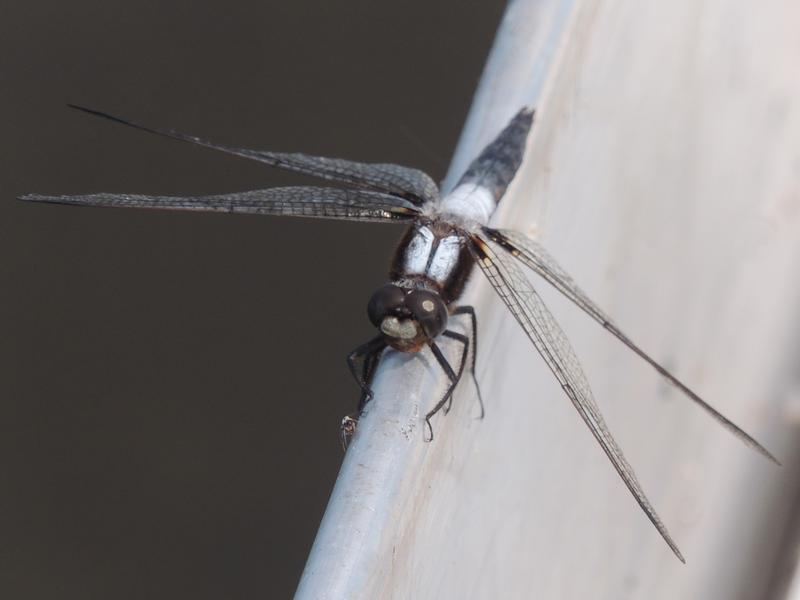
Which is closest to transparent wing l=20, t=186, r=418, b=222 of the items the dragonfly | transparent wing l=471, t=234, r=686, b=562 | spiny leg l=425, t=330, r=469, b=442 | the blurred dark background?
Answer: the dragonfly

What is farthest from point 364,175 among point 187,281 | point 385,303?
point 187,281

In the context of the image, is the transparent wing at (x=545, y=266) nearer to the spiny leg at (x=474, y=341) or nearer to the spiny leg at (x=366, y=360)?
the spiny leg at (x=474, y=341)

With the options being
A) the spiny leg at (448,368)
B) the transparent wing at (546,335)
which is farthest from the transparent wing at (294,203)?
the spiny leg at (448,368)

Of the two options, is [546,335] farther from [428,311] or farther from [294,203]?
[294,203]

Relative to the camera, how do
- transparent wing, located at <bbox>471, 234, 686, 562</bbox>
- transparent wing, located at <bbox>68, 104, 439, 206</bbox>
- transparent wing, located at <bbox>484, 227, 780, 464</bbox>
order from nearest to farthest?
transparent wing, located at <bbox>471, 234, 686, 562</bbox> < transparent wing, located at <bbox>484, 227, 780, 464</bbox> < transparent wing, located at <bbox>68, 104, 439, 206</bbox>

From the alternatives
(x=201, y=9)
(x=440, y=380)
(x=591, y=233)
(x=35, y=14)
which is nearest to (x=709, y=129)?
(x=591, y=233)

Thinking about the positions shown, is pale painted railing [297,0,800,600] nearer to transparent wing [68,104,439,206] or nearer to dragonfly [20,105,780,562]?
dragonfly [20,105,780,562]
